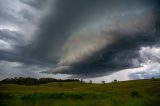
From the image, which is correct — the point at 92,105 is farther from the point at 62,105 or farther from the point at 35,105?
the point at 35,105

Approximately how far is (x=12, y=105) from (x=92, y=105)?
284 inches

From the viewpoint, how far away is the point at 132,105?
21.3 m

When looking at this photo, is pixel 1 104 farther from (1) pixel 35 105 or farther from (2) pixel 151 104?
(2) pixel 151 104

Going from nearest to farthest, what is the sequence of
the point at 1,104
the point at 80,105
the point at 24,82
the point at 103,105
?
the point at 103,105 → the point at 80,105 → the point at 1,104 → the point at 24,82

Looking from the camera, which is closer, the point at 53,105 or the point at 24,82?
the point at 53,105

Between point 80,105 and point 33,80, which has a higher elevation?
point 33,80

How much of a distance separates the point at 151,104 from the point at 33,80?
579ft

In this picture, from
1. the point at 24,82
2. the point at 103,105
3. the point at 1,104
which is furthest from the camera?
the point at 24,82

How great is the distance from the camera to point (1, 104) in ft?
77.6

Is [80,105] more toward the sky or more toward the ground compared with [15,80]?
more toward the ground

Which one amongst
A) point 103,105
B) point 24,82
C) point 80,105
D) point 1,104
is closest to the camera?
point 103,105

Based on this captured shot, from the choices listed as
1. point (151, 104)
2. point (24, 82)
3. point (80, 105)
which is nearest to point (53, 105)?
point (80, 105)

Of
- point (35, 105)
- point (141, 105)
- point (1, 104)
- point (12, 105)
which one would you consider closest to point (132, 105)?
point (141, 105)

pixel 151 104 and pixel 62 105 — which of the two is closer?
pixel 62 105
